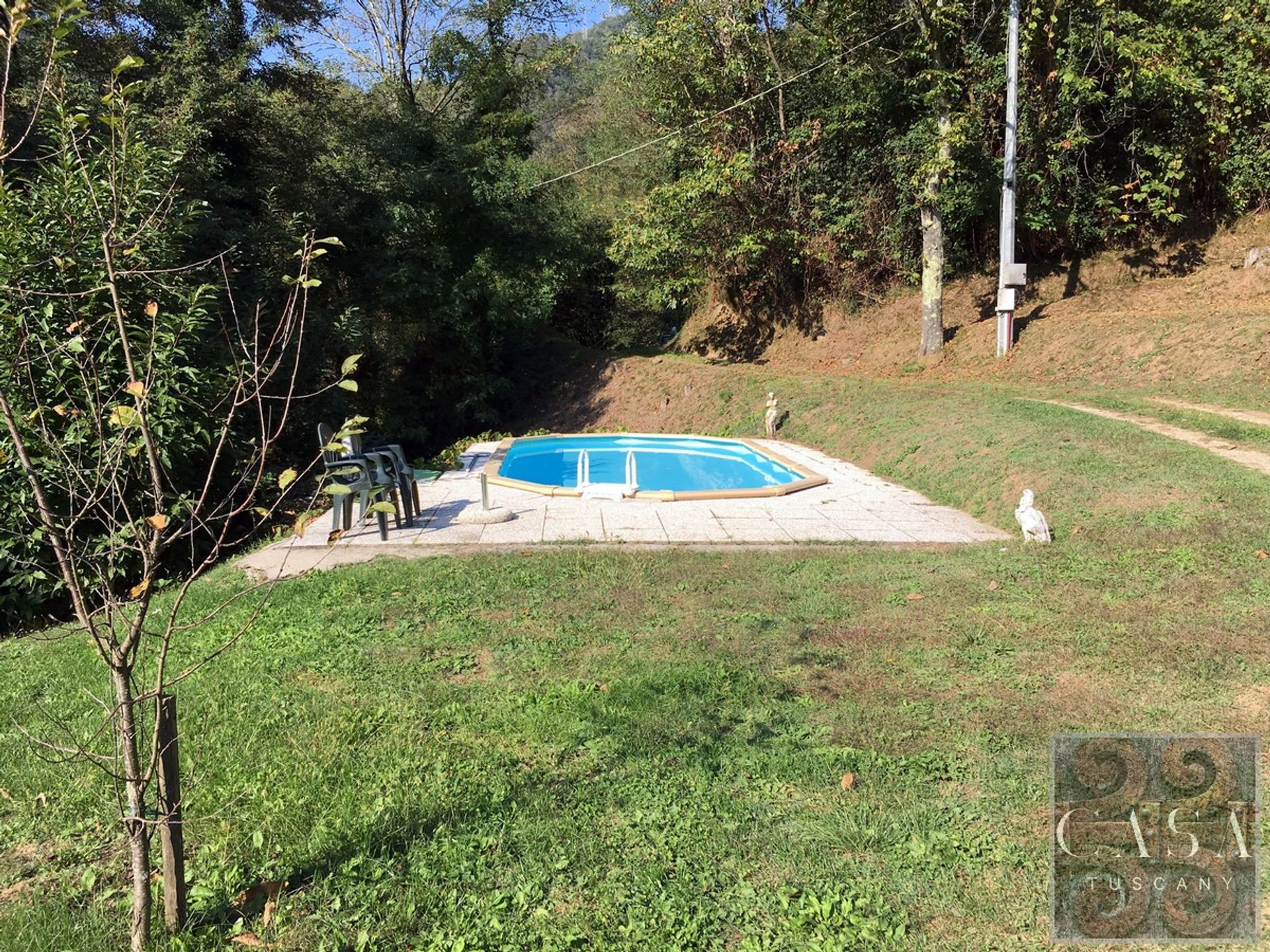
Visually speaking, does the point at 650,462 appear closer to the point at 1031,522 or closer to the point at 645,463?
the point at 645,463

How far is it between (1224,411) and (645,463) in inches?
317

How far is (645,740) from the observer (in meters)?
2.94

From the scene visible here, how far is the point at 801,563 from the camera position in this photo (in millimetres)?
5469

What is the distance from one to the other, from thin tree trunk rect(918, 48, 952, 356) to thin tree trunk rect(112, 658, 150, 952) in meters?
14.9

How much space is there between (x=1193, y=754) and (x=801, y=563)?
9.48ft

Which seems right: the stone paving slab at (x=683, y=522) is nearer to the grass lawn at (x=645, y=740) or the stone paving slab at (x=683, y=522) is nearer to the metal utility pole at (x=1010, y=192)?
the grass lawn at (x=645, y=740)

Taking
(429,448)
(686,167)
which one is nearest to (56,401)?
(429,448)

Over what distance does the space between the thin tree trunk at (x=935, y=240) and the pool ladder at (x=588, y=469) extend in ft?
21.7

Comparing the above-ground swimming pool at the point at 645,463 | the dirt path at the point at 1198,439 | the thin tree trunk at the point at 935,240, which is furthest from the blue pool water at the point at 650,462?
the thin tree trunk at the point at 935,240

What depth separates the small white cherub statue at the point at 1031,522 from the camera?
598 centimetres

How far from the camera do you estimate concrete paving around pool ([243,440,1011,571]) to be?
6.26m

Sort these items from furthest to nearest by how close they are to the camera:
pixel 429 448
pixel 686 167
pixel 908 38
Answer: pixel 686 167 < pixel 429 448 < pixel 908 38

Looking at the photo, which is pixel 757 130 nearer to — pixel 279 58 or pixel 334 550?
pixel 279 58

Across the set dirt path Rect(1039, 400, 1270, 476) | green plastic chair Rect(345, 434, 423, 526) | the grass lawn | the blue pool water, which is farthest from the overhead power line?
the grass lawn
